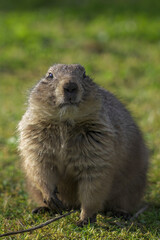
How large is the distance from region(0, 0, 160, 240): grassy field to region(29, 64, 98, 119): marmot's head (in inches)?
27.5

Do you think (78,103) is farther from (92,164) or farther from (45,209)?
(45,209)

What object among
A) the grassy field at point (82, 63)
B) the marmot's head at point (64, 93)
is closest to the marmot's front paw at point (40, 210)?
the grassy field at point (82, 63)

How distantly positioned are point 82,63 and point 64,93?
607 centimetres

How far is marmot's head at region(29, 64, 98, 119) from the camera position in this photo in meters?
3.40

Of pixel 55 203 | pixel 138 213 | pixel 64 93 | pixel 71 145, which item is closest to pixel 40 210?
pixel 55 203

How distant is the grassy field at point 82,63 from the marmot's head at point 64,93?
0.70m

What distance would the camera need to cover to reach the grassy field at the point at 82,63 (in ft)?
12.7

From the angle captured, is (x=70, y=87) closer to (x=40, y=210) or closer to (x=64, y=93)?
(x=64, y=93)

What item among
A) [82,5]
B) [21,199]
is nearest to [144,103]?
[21,199]

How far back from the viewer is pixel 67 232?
349 centimetres

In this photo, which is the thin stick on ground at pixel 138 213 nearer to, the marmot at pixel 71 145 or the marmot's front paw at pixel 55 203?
the marmot at pixel 71 145

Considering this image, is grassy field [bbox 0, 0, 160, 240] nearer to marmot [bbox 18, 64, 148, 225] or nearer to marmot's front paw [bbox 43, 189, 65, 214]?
marmot's front paw [bbox 43, 189, 65, 214]

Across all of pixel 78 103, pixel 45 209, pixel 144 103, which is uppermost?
pixel 144 103

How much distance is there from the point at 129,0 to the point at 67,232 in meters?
12.0
